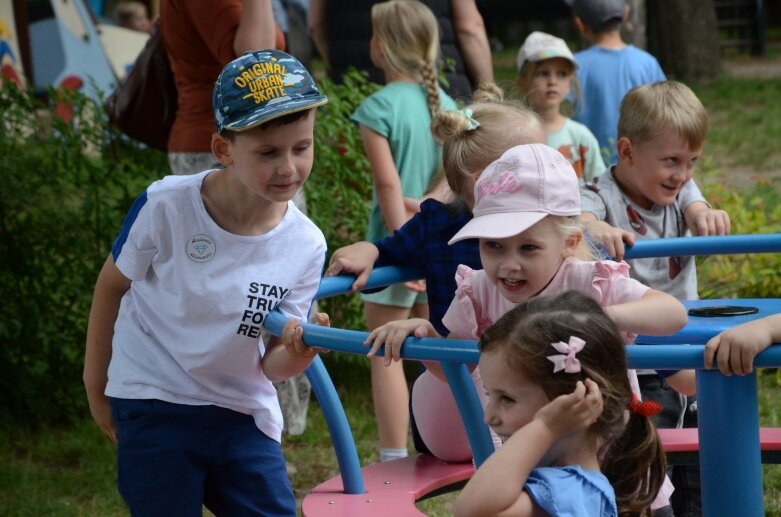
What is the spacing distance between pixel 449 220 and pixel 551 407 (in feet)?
4.15

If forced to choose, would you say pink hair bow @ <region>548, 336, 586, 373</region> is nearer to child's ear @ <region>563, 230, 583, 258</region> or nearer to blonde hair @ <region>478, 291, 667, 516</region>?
blonde hair @ <region>478, 291, 667, 516</region>

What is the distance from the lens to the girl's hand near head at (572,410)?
2.20 meters

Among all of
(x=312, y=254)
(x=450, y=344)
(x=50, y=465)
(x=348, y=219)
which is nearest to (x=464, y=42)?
(x=348, y=219)

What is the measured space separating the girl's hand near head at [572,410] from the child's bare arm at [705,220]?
5.74 feet

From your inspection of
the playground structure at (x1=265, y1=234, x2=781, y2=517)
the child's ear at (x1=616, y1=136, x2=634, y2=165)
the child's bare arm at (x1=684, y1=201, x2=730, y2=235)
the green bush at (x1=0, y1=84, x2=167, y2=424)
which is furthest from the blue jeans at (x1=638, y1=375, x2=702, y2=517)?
the green bush at (x1=0, y1=84, x2=167, y2=424)

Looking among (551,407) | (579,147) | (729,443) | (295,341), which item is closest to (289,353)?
(295,341)

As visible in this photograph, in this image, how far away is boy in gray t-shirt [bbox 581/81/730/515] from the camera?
3.84m

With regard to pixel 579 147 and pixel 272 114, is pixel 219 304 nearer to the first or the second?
pixel 272 114

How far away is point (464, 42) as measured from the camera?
5.68 meters

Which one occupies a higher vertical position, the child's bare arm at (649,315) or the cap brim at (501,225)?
the cap brim at (501,225)

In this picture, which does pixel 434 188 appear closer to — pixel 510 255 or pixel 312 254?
pixel 312 254

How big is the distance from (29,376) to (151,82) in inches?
59.1

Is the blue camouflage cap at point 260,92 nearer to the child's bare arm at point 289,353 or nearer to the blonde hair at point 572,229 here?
the child's bare arm at point 289,353

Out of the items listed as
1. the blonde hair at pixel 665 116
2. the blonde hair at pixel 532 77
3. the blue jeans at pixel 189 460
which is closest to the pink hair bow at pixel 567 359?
the blue jeans at pixel 189 460
